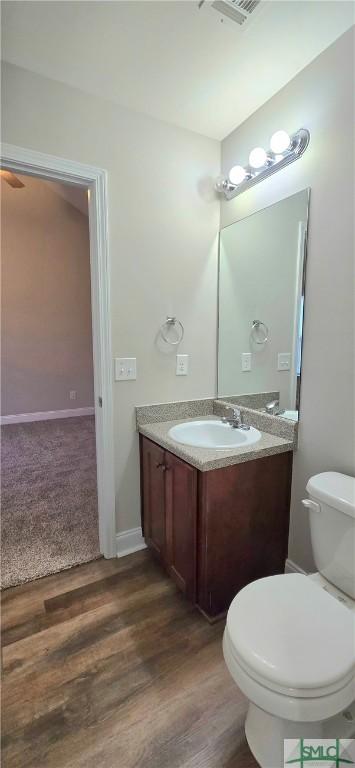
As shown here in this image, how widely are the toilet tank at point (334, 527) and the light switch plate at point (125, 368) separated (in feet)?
3.46

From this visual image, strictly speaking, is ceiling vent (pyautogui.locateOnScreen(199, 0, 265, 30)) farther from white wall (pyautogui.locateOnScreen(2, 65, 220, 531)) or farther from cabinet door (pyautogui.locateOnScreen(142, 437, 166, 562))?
cabinet door (pyautogui.locateOnScreen(142, 437, 166, 562))

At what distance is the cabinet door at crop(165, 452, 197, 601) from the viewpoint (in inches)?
56.2

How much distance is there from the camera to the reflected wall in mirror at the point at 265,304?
157 cm

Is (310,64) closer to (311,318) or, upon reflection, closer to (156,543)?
(311,318)

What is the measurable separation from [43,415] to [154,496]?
3.48 metres

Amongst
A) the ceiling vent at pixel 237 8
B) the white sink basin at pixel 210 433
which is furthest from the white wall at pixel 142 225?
the ceiling vent at pixel 237 8

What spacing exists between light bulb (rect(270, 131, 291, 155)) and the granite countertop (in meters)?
1.33

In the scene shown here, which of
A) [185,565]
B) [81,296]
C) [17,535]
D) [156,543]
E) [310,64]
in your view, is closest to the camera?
[310,64]

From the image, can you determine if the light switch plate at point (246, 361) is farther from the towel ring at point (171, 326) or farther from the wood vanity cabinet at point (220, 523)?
the wood vanity cabinet at point (220, 523)

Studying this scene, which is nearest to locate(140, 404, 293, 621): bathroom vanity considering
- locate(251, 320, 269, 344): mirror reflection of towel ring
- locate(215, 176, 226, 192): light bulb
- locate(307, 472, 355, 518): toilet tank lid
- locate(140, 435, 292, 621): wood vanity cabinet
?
locate(140, 435, 292, 621): wood vanity cabinet

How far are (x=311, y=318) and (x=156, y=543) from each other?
4.64ft

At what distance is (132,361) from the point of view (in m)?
1.83

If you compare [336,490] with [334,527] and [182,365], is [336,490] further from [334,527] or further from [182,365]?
[182,365]

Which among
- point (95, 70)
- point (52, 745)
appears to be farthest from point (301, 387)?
point (95, 70)
